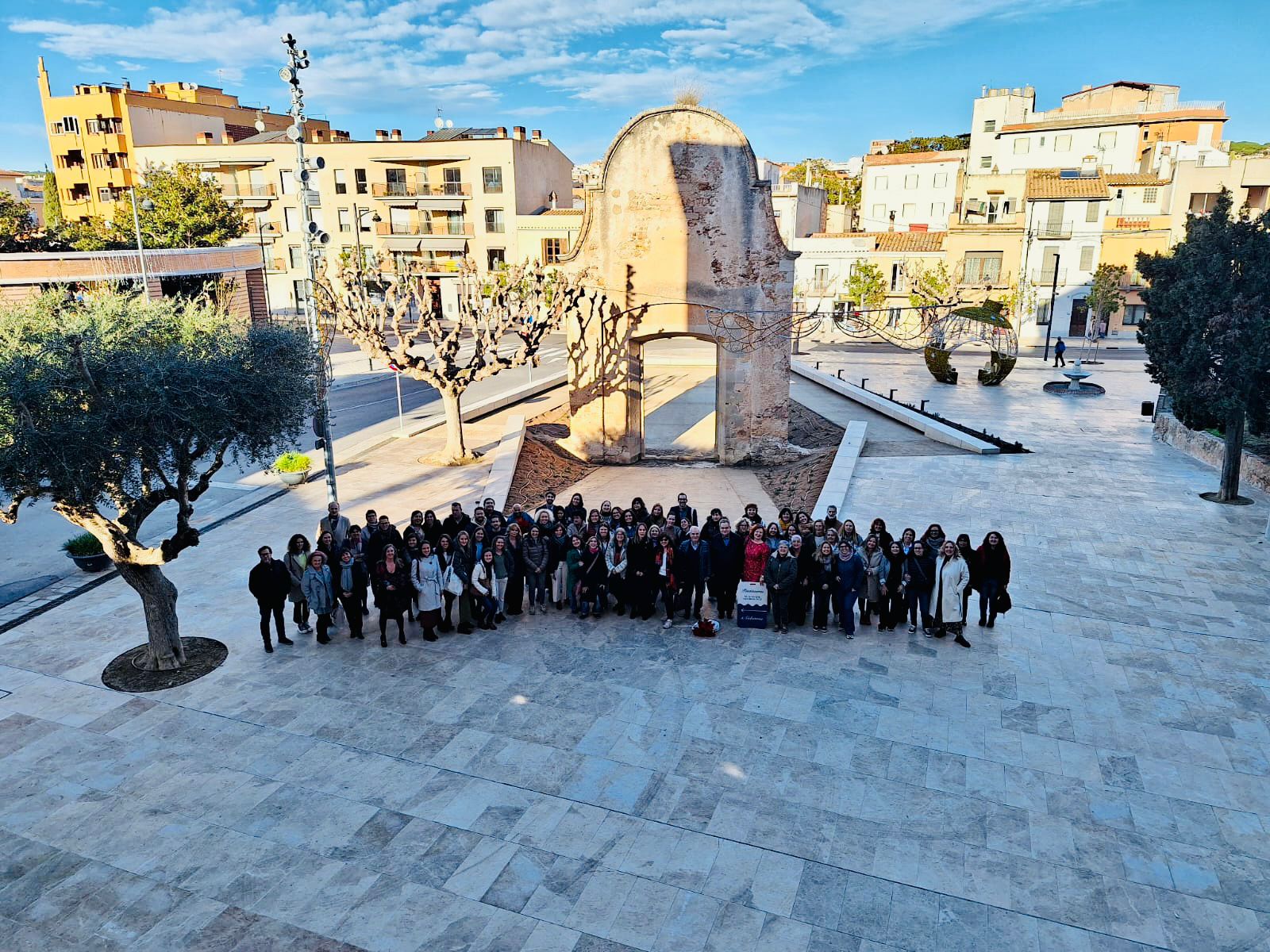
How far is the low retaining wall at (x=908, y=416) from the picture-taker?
21719mm

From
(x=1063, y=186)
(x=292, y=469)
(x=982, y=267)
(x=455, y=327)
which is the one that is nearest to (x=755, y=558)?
(x=455, y=327)

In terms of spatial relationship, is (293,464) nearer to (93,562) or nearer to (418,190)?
(93,562)

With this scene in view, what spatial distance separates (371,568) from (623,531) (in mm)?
3621

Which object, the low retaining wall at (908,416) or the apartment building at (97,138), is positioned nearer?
the low retaining wall at (908,416)

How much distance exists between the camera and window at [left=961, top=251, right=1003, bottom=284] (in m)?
51.6

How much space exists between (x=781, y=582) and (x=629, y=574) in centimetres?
216

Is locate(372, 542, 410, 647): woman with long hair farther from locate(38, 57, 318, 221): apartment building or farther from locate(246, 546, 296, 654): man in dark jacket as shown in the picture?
locate(38, 57, 318, 221): apartment building

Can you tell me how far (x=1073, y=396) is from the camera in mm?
31484

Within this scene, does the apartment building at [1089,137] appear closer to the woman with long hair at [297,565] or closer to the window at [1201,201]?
the window at [1201,201]

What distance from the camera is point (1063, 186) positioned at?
1971 inches

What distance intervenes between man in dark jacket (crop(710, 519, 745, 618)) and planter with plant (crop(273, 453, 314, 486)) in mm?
11699

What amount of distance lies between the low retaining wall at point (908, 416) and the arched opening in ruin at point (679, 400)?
4473 mm

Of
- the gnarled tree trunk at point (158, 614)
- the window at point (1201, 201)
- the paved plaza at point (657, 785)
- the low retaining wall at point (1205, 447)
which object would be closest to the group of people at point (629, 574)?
the paved plaza at point (657, 785)

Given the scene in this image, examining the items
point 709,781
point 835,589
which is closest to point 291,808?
point 709,781
